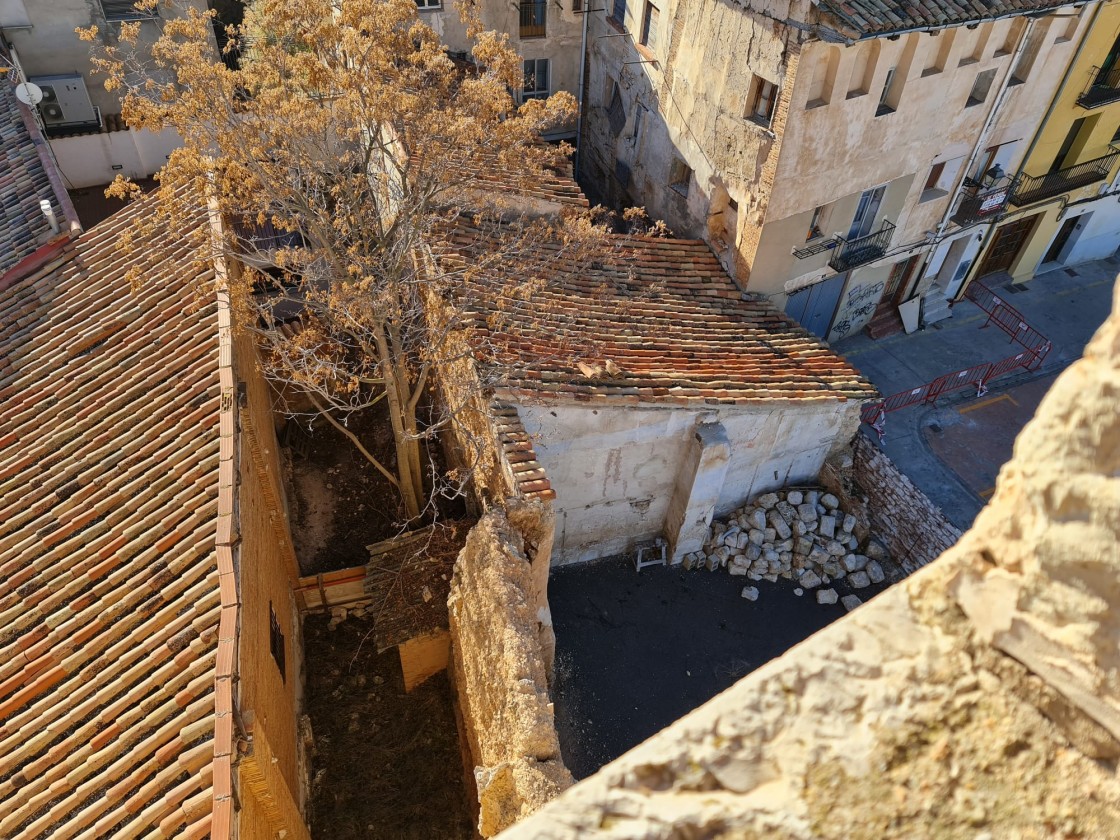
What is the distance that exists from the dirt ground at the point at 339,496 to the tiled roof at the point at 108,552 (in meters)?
3.84

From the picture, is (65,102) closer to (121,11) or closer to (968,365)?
(121,11)

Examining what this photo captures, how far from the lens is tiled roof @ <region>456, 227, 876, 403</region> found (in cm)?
1402

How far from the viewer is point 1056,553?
3.62 metres

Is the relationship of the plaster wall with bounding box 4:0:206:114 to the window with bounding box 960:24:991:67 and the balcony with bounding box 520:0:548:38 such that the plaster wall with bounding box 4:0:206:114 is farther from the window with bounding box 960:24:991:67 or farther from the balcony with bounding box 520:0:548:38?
the window with bounding box 960:24:991:67

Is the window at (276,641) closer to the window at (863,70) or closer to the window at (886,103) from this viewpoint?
the window at (863,70)

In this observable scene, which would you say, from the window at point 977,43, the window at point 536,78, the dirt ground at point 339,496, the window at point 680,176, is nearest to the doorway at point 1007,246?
the window at point 977,43

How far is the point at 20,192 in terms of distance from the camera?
16766mm

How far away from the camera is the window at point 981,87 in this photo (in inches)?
Result: 691

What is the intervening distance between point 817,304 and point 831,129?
4.93 metres

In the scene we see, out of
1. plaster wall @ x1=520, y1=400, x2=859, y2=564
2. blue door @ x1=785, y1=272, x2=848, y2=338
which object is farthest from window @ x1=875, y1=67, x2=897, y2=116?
plaster wall @ x1=520, y1=400, x2=859, y2=564

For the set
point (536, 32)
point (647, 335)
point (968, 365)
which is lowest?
point (968, 365)

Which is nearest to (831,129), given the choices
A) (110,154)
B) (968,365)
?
(968,365)

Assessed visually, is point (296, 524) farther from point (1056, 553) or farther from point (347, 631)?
point (1056, 553)

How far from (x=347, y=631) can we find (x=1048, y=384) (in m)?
17.7
